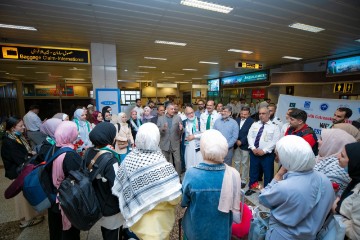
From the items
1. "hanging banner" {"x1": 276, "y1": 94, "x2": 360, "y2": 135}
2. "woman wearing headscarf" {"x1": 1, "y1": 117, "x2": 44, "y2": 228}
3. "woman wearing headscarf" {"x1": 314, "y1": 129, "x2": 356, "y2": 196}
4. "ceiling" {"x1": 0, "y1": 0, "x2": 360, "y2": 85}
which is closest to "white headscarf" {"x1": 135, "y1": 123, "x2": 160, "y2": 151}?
"woman wearing headscarf" {"x1": 314, "y1": 129, "x2": 356, "y2": 196}

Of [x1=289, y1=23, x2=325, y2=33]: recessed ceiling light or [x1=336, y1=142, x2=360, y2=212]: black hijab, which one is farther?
[x1=289, y1=23, x2=325, y2=33]: recessed ceiling light

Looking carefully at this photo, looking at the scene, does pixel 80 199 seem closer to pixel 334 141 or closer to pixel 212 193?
pixel 212 193

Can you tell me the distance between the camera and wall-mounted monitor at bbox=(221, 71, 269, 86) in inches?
445

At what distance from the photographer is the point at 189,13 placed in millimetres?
3883

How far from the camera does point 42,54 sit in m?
5.15

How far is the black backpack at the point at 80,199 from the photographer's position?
150 cm

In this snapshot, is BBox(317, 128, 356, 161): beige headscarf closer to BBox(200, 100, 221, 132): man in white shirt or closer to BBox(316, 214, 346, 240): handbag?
BBox(316, 214, 346, 240): handbag

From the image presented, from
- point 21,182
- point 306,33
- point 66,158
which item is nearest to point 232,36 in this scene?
point 306,33

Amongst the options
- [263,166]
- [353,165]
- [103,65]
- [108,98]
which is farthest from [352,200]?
[103,65]

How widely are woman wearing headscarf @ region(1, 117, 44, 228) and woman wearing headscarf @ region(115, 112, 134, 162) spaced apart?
127 cm

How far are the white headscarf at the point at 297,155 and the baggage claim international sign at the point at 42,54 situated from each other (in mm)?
5887

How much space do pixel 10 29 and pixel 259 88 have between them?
1236 centimetres


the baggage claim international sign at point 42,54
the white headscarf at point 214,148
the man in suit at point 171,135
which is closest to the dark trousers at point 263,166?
the man in suit at point 171,135

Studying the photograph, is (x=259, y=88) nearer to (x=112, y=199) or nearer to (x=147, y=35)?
(x=147, y=35)
